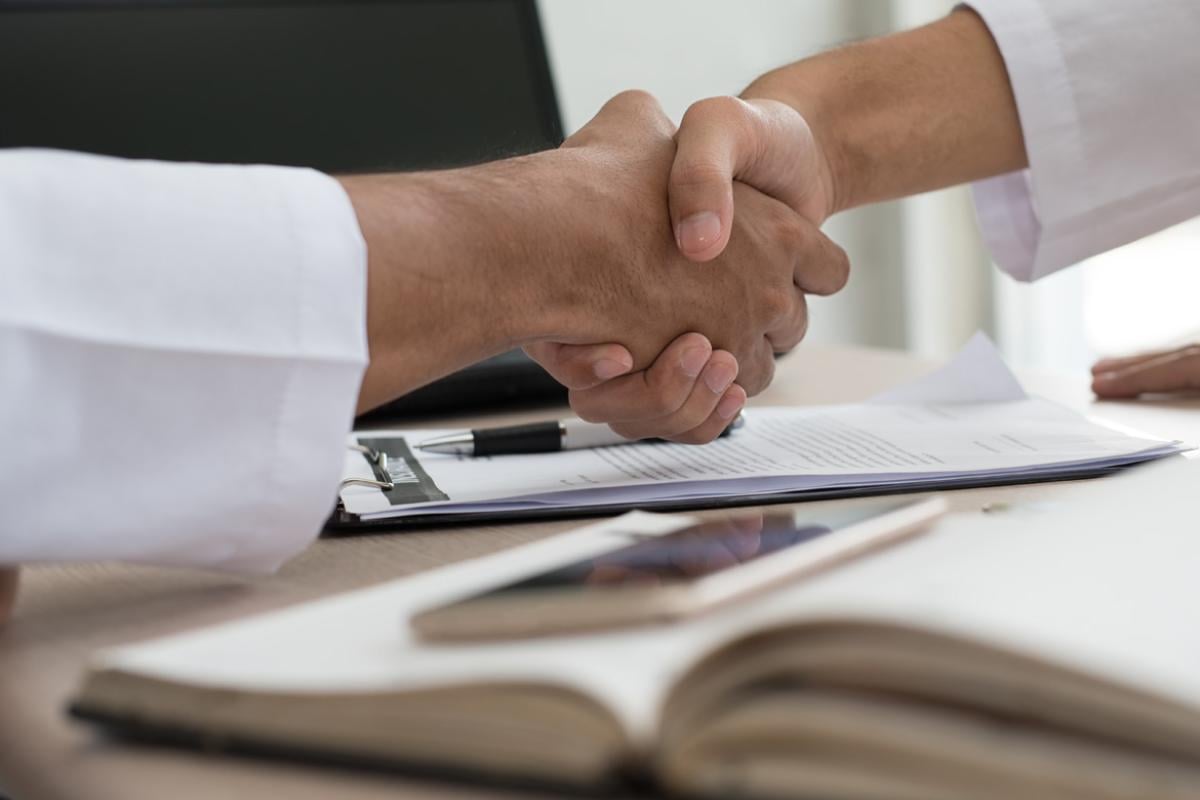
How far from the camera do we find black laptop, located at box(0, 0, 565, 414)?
41.8 inches

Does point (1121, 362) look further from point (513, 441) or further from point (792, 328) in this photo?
point (513, 441)

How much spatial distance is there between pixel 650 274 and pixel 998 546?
455 millimetres

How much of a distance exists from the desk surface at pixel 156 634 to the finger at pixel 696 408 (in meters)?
0.16

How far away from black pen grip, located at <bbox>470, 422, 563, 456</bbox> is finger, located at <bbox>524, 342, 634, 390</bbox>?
34 mm

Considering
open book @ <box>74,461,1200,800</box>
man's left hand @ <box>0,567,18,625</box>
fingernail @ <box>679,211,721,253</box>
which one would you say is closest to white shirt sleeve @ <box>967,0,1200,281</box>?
fingernail @ <box>679,211,721,253</box>

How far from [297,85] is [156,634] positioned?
79 centimetres

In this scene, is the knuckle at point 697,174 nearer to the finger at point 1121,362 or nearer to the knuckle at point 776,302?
the knuckle at point 776,302

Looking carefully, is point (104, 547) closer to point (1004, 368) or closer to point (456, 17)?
point (1004, 368)

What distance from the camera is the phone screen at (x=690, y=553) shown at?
14.6 inches

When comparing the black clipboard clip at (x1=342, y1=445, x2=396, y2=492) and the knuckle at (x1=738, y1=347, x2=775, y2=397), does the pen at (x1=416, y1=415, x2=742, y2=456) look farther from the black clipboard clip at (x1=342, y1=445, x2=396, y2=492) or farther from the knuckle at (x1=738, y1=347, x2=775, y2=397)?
the knuckle at (x1=738, y1=347, x2=775, y2=397)

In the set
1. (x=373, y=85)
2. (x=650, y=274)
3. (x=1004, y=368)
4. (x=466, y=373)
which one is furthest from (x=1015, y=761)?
(x=373, y=85)

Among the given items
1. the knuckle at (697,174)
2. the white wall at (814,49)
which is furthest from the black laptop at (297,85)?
the white wall at (814,49)

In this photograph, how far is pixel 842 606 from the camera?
307mm

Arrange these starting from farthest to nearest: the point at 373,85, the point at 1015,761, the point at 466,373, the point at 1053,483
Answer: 1. the point at 373,85
2. the point at 466,373
3. the point at 1053,483
4. the point at 1015,761
